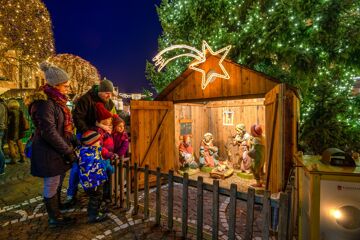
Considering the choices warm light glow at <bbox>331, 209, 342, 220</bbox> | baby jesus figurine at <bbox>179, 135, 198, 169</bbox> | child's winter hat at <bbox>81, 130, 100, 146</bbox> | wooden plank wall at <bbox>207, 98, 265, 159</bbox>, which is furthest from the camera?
wooden plank wall at <bbox>207, 98, 265, 159</bbox>

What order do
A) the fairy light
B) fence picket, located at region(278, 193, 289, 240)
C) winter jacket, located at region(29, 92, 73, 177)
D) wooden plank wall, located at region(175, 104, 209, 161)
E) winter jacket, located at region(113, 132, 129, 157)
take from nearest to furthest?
fence picket, located at region(278, 193, 289, 240), winter jacket, located at region(29, 92, 73, 177), winter jacket, located at region(113, 132, 129, 157), wooden plank wall, located at region(175, 104, 209, 161), the fairy light

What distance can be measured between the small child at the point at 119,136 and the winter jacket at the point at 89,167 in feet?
4.08

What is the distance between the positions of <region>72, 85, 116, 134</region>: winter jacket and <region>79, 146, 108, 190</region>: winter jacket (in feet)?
1.70

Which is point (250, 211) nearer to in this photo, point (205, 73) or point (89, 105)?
point (89, 105)

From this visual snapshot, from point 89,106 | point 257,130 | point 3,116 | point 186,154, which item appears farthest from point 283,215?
point 3,116

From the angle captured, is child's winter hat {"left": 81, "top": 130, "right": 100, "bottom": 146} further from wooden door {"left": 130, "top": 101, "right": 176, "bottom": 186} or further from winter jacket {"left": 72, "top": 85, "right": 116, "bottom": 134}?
wooden door {"left": 130, "top": 101, "right": 176, "bottom": 186}

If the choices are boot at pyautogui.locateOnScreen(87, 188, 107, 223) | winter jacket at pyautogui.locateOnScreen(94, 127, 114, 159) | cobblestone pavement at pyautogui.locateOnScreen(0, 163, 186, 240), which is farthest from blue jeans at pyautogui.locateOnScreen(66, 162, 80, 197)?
winter jacket at pyautogui.locateOnScreen(94, 127, 114, 159)

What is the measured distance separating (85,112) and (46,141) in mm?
868

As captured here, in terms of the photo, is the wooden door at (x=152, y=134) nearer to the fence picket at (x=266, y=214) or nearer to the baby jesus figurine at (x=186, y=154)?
the baby jesus figurine at (x=186, y=154)

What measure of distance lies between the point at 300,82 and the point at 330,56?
1126mm

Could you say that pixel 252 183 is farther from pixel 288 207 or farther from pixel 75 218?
pixel 75 218

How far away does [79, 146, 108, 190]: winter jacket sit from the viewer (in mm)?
3801

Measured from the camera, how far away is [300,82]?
772 centimetres

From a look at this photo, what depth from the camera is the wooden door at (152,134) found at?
6.56 meters
